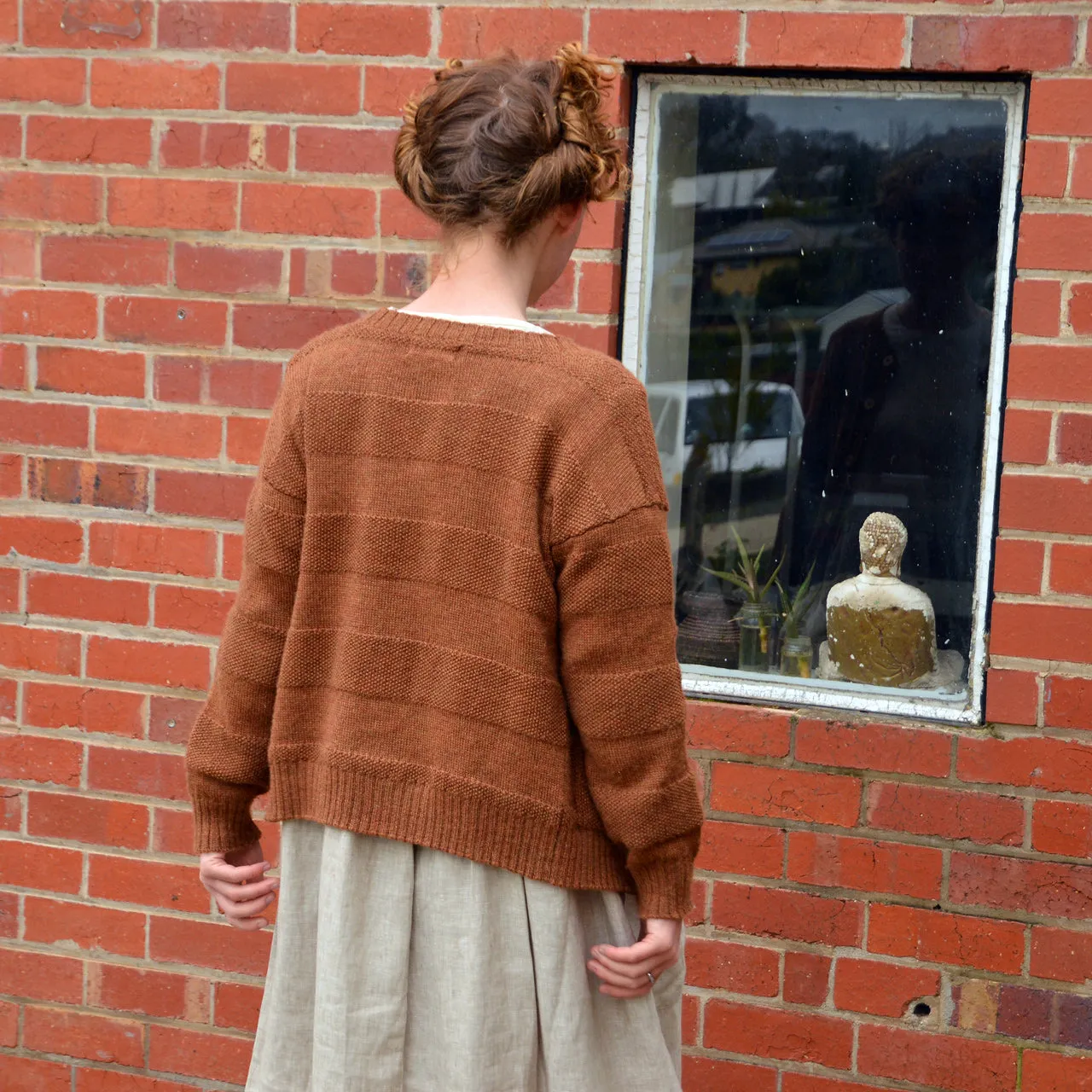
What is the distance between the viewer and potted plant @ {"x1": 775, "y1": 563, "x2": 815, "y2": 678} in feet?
9.48

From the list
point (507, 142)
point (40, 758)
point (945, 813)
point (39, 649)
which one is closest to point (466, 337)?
point (507, 142)

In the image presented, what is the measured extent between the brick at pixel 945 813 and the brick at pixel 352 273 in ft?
4.49

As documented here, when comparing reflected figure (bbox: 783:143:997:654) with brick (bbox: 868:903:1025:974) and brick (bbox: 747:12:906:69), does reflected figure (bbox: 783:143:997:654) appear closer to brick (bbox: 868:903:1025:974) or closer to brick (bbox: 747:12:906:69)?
brick (bbox: 747:12:906:69)

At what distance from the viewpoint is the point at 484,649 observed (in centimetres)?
180

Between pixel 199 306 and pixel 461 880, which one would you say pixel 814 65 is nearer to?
pixel 199 306

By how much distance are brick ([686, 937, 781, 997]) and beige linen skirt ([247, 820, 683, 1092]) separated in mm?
929

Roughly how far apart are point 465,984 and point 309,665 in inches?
18.0

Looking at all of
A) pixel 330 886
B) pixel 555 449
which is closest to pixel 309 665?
pixel 330 886

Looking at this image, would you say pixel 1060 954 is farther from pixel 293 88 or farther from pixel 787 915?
pixel 293 88

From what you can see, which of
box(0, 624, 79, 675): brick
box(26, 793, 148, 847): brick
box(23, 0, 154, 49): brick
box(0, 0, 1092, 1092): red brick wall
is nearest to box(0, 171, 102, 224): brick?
box(0, 0, 1092, 1092): red brick wall

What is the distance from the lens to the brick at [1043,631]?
8.45ft

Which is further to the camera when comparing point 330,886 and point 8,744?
point 8,744

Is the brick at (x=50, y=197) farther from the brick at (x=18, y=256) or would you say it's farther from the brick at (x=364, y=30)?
the brick at (x=364, y=30)

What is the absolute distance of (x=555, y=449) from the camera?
1.74 metres
